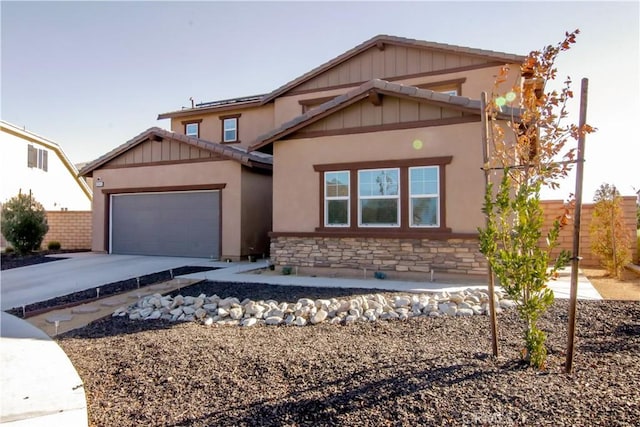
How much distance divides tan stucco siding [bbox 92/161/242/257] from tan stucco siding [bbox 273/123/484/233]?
3117mm

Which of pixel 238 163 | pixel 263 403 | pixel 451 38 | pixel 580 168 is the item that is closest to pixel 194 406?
pixel 263 403

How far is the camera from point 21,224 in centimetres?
1695

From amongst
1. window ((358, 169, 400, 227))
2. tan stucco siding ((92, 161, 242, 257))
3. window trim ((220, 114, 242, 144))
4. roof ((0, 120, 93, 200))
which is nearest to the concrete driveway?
tan stucco siding ((92, 161, 242, 257))

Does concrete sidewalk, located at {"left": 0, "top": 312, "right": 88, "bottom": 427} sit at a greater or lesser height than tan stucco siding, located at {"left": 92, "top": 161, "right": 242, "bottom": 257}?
lesser

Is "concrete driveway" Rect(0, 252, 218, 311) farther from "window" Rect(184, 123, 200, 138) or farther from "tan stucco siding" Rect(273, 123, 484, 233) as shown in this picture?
"window" Rect(184, 123, 200, 138)

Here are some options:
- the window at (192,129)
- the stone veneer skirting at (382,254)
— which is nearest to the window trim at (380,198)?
the stone veneer skirting at (382,254)

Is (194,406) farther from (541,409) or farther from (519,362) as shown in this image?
(519,362)

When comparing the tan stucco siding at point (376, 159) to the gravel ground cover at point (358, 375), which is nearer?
the gravel ground cover at point (358, 375)

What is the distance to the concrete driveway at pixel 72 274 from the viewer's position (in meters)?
9.33

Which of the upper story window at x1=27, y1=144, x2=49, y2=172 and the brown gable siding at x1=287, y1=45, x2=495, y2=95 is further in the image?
the upper story window at x1=27, y1=144, x2=49, y2=172

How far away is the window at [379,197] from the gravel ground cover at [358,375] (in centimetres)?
432

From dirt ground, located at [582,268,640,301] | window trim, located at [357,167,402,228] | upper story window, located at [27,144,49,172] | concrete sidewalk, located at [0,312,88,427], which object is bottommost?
concrete sidewalk, located at [0,312,88,427]

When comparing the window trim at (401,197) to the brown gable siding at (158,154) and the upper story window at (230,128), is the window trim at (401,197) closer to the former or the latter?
the brown gable siding at (158,154)

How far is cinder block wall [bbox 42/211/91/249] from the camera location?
Result: 65.3 feet
